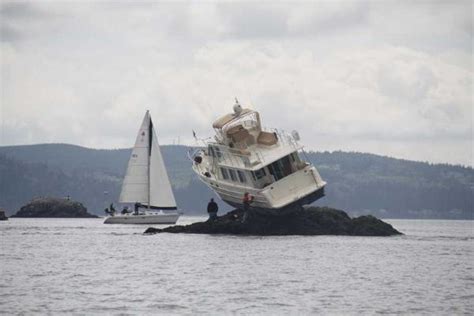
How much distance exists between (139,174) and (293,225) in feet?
84.6

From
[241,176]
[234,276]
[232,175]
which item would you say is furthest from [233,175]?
[234,276]

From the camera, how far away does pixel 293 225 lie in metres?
70.4

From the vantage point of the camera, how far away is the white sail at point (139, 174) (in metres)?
92.9

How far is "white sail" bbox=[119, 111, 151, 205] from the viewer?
92.9 m

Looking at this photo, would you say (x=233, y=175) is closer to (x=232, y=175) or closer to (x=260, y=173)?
(x=232, y=175)

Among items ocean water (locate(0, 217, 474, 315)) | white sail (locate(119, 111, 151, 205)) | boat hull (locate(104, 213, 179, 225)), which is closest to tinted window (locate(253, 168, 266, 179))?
ocean water (locate(0, 217, 474, 315))

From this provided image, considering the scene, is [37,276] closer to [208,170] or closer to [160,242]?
[160,242]

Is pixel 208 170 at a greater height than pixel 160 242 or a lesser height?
greater

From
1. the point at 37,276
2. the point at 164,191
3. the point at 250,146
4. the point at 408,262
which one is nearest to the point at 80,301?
the point at 37,276

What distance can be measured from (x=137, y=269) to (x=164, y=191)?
43.9 meters

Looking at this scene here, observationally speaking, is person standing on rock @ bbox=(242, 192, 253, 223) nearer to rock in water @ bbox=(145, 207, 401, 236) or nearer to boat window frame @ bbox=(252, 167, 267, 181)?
rock in water @ bbox=(145, 207, 401, 236)

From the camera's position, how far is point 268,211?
67625 mm

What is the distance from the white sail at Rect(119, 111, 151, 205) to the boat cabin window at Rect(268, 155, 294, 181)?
85.1ft

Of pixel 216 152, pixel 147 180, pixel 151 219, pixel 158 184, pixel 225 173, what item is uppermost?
pixel 216 152
